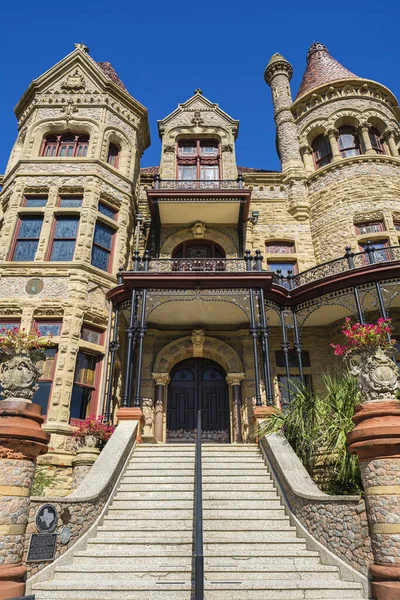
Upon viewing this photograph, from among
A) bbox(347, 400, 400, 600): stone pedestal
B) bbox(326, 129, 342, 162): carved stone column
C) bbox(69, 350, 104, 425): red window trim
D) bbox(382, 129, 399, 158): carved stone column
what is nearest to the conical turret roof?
bbox(326, 129, 342, 162): carved stone column

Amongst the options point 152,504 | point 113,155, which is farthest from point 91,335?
point 113,155

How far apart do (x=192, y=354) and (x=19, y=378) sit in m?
8.67

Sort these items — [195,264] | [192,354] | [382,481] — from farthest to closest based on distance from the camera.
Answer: [195,264] → [192,354] → [382,481]

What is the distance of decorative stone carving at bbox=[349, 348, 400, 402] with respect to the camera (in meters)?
5.68

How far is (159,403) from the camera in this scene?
516 inches

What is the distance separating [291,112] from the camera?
19.5 metres

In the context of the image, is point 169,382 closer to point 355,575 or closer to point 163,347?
point 163,347

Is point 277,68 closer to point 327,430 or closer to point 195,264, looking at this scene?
point 195,264

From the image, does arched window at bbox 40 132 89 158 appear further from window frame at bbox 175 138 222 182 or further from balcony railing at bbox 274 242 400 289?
balcony railing at bbox 274 242 400 289

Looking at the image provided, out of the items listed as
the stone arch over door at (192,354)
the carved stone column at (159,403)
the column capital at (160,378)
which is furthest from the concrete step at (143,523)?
the stone arch over door at (192,354)

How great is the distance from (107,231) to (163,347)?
4.60m

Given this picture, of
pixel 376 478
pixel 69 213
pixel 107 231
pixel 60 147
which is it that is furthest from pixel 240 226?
pixel 376 478

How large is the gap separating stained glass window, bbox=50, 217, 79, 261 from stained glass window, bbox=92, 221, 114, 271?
701 millimetres

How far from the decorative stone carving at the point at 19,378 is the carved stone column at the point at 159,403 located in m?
7.58
